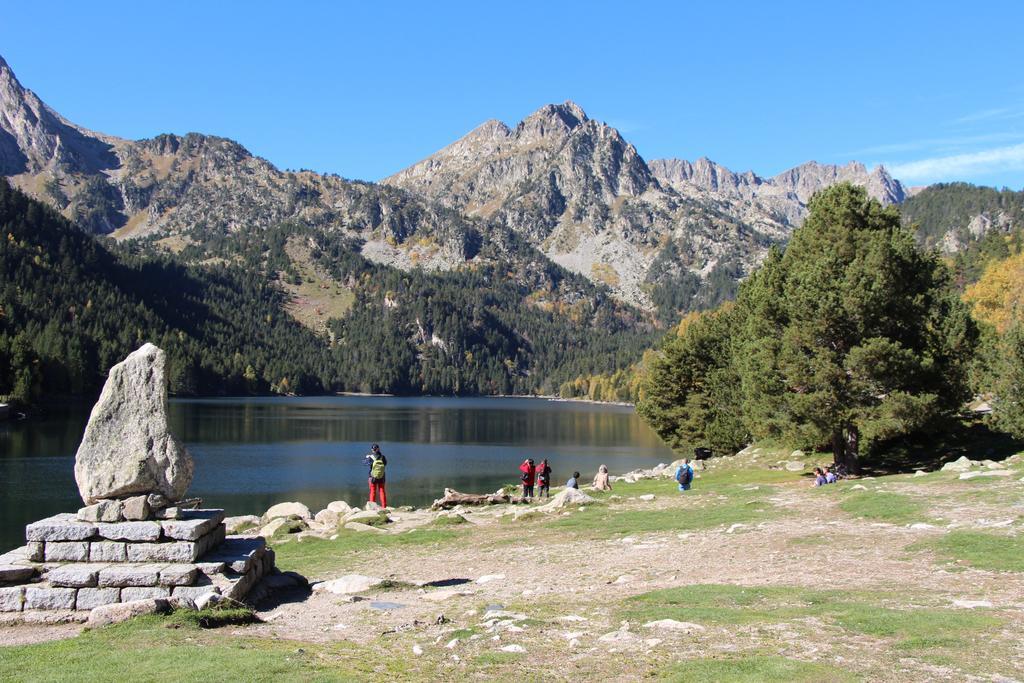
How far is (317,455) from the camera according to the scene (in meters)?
85.6

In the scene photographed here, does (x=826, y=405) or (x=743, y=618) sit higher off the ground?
(x=826, y=405)

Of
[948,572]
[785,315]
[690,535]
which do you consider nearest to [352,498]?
[785,315]

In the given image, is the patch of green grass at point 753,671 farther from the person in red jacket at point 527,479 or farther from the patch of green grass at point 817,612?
the person in red jacket at point 527,479

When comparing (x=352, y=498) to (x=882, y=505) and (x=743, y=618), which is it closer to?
(x=882, y=505)

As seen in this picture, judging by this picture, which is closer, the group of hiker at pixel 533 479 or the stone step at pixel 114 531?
the stone step at pixel 114 531

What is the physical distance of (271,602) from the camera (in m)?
17.0

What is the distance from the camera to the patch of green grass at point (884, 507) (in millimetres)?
21531

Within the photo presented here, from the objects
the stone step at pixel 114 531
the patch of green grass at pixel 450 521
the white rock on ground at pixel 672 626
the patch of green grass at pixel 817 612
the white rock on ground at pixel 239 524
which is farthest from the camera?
the white rock on ground at pixel 239 524

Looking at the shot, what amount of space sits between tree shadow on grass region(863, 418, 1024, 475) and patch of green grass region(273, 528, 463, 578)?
69.3 feet

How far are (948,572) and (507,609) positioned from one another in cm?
853

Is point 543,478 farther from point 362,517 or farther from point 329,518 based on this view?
point 329,518

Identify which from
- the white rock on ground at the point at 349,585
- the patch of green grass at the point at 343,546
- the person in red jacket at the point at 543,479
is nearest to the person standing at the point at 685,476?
the person in red jacket at the point at 543,479

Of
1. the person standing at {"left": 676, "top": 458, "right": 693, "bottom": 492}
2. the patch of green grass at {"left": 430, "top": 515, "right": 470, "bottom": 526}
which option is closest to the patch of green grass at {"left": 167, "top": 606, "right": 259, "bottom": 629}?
the patch of green grass at {"left": 430, "top": 515, "right": 470, "bottom": 526}

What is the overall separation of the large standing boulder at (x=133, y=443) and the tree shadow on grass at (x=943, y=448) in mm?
30205
